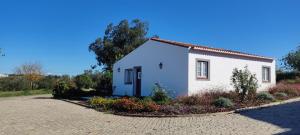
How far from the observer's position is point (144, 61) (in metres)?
22.0

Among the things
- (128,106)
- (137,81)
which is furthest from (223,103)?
(137,81)

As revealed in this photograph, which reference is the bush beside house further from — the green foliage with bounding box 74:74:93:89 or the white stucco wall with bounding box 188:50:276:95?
the green foliage with bounding box 74:74:93:89

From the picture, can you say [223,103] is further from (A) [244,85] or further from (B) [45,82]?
(B) [45,82]

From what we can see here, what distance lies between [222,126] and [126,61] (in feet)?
47.0

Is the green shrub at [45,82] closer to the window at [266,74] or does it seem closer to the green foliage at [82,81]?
the green foliage at [82,81]

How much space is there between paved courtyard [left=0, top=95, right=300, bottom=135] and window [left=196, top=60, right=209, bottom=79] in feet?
18.5

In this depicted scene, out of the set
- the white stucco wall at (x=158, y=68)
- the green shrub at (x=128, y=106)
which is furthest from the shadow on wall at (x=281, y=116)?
the white stucco wall at (x=158, y=68)

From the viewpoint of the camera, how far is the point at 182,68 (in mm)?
18516

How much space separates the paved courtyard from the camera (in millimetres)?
9812

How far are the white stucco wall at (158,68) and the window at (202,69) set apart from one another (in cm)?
107

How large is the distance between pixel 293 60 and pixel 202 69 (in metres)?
25.9

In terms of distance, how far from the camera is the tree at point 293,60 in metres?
39.3

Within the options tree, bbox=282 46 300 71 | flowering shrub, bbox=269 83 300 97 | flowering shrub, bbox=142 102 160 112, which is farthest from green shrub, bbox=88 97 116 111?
tree, bbox=282 46 300 71

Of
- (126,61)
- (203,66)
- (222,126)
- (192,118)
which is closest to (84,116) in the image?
(192,118)
